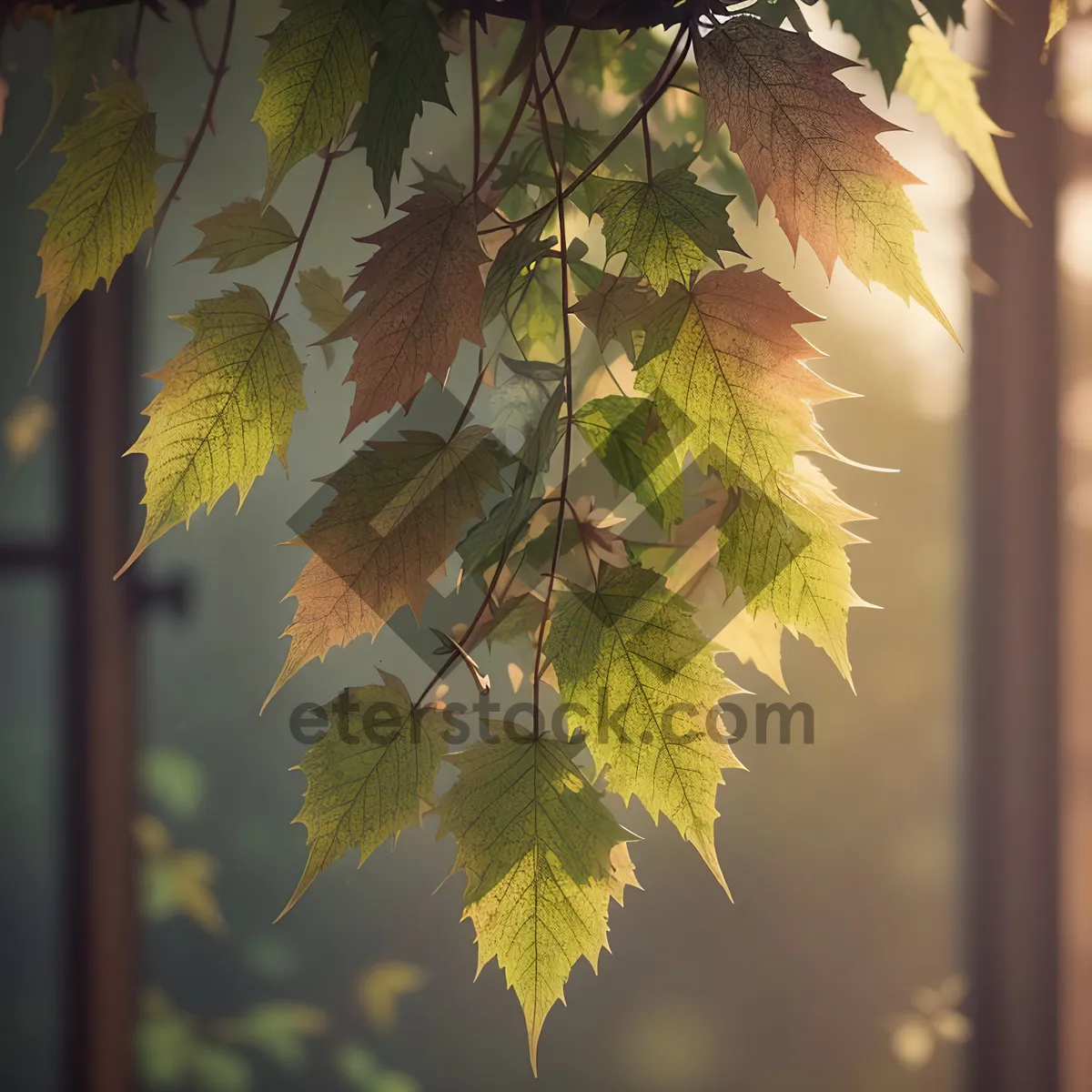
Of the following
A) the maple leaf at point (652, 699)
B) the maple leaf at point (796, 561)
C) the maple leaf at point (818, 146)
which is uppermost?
the maple leaf at point (818, 146)

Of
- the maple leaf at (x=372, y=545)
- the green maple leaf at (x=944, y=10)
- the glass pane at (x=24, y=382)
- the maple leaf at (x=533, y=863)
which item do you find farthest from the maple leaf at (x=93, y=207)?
the glass pane at (x=24, y=382)

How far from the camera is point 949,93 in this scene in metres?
0.43

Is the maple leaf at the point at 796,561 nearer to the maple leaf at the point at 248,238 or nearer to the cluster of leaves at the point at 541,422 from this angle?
the cluster of leaves at the point at 541,422

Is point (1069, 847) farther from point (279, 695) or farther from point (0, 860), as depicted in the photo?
point (0, 860)

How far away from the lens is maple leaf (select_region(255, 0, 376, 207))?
245 mm

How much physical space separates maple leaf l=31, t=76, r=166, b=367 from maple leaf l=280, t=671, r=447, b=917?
177 mm

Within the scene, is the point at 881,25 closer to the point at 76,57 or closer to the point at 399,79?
the point at 399,79

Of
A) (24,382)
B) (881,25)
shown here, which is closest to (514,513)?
(881,25)

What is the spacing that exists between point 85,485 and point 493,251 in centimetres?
57

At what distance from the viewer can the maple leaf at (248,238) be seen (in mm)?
294

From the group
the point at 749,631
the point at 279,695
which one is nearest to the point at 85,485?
the point at 279,695

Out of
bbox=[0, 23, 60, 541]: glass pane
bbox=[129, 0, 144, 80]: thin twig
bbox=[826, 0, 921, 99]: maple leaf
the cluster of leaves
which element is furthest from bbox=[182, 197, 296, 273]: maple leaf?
bbox=[0, 23, 60, 541]: glass pane

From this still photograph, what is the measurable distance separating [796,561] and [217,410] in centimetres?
20

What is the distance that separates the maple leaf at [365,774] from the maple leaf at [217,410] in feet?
0.28
